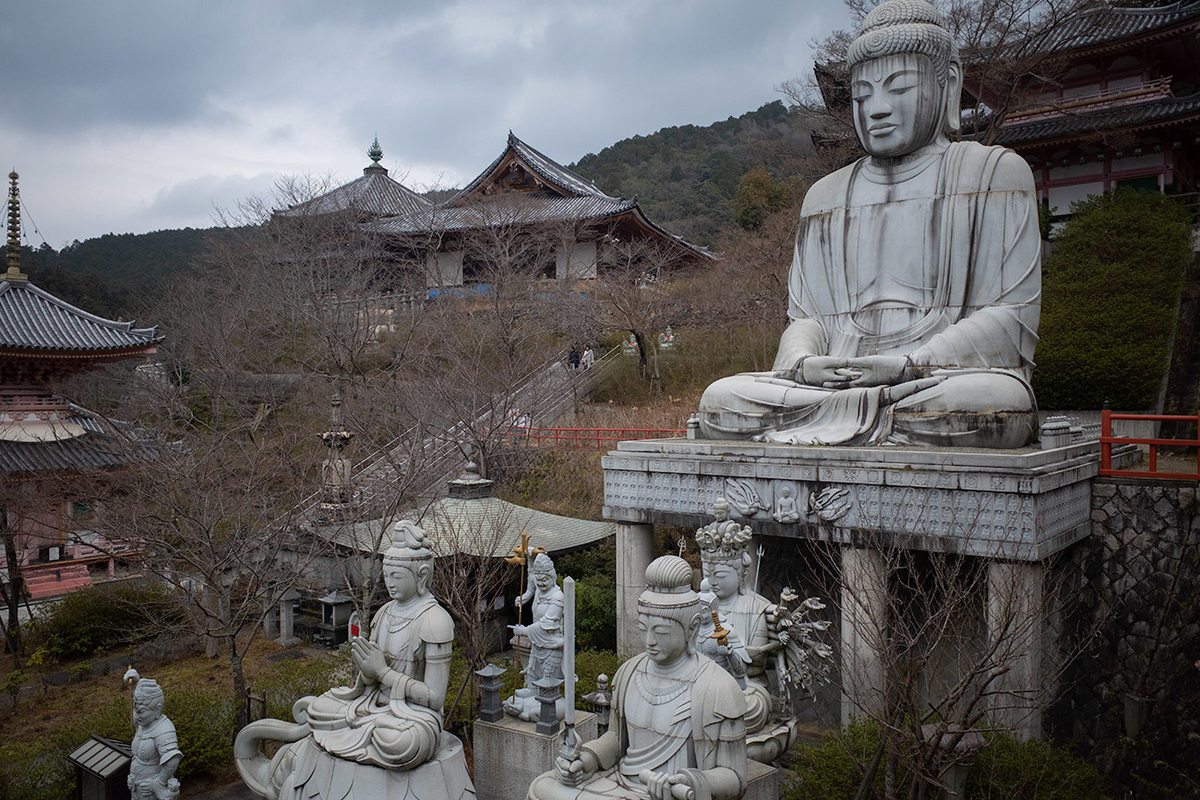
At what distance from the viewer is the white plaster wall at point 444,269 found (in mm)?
26231

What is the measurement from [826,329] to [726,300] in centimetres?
1217

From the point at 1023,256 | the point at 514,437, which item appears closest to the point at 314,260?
the point at 514,437

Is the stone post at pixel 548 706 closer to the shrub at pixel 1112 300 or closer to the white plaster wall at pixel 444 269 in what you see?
the shrub at pixel 1112 300

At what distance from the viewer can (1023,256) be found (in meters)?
8.88

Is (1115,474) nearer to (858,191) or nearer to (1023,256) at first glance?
(1023,256)

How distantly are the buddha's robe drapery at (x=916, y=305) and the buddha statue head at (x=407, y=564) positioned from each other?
13.9ft

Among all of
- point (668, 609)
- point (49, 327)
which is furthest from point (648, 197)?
point (668, 609)

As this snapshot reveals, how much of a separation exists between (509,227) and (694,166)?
36.1 meters

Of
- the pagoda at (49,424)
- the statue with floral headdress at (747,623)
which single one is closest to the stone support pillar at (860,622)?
the statue with floral headdress at (747,623)

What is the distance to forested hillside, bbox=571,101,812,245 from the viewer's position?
46625 millimetres

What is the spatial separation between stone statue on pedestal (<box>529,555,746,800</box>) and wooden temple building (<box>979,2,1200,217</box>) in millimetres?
16029

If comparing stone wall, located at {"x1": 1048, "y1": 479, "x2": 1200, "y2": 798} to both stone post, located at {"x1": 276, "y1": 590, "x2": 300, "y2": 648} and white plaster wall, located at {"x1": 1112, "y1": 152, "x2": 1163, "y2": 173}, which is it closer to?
stone post, located at {"x1": 276, "y1": 590, "x2": 300, "y2": 648}

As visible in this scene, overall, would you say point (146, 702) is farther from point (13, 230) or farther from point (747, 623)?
point (13, 230)

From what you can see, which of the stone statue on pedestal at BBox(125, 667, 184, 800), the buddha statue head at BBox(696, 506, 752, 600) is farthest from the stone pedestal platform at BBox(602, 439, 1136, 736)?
the stone statue on pedestal at BBox(125, 667, 184, 800)
